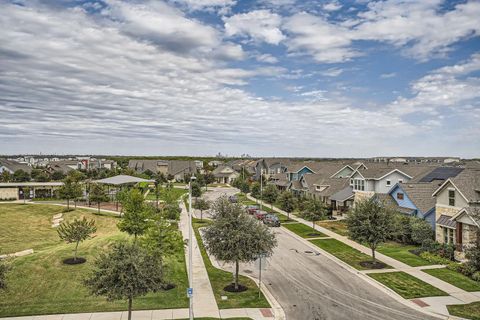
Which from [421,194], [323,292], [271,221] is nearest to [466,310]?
[323,292]

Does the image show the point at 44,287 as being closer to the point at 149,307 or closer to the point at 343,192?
the point at 149,307

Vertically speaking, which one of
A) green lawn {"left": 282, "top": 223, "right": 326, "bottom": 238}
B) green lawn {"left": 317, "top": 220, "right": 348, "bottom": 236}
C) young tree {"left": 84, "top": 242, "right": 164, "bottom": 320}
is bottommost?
green lawn {"left": 282, "top": 223, "right": 326, "bottom": 238}

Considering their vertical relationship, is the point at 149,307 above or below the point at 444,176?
below

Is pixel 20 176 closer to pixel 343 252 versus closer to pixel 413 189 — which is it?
pixel 343 252

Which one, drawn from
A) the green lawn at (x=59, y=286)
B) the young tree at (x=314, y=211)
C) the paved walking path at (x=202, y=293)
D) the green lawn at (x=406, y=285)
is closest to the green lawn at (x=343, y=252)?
the green lawn at (x=406, y=285)

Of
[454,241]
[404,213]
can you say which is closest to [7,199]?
[404,213]

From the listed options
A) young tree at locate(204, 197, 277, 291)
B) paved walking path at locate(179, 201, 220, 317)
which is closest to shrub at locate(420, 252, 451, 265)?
young tree at locate(204, 197, 277, 291)

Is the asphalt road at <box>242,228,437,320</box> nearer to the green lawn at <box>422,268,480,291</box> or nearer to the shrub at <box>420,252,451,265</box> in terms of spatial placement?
the green lawn at <box>422,268,480,291</box>
